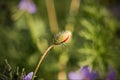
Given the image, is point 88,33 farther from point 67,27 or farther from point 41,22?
point 41,22

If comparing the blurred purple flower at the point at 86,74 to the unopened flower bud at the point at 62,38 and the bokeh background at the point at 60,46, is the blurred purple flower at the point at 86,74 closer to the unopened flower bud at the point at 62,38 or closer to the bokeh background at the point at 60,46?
the bokeh background at the point at 60,46

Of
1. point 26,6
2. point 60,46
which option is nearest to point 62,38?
point 60,46

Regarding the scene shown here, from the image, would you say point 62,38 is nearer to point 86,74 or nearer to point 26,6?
point 86,74

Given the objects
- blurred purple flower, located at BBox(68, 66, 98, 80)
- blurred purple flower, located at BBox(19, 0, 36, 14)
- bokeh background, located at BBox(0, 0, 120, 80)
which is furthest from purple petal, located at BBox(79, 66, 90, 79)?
blurred purple flower, located at BBox(19, 0, 36, 14)

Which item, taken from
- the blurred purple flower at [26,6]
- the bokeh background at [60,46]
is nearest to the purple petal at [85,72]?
the bokeh background at [60,46]

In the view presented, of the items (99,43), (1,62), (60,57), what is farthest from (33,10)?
(1,62)

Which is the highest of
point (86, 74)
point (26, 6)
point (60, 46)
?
point (26, 6)

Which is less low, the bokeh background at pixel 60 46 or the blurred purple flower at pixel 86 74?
the bokeh background at pixel 60 46

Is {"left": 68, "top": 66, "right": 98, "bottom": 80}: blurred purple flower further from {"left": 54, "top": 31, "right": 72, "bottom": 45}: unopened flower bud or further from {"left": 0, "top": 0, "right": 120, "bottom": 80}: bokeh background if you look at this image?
{"left": 54, "top": 31, "right": 72, "bottom": 45}: unopened flower bud
